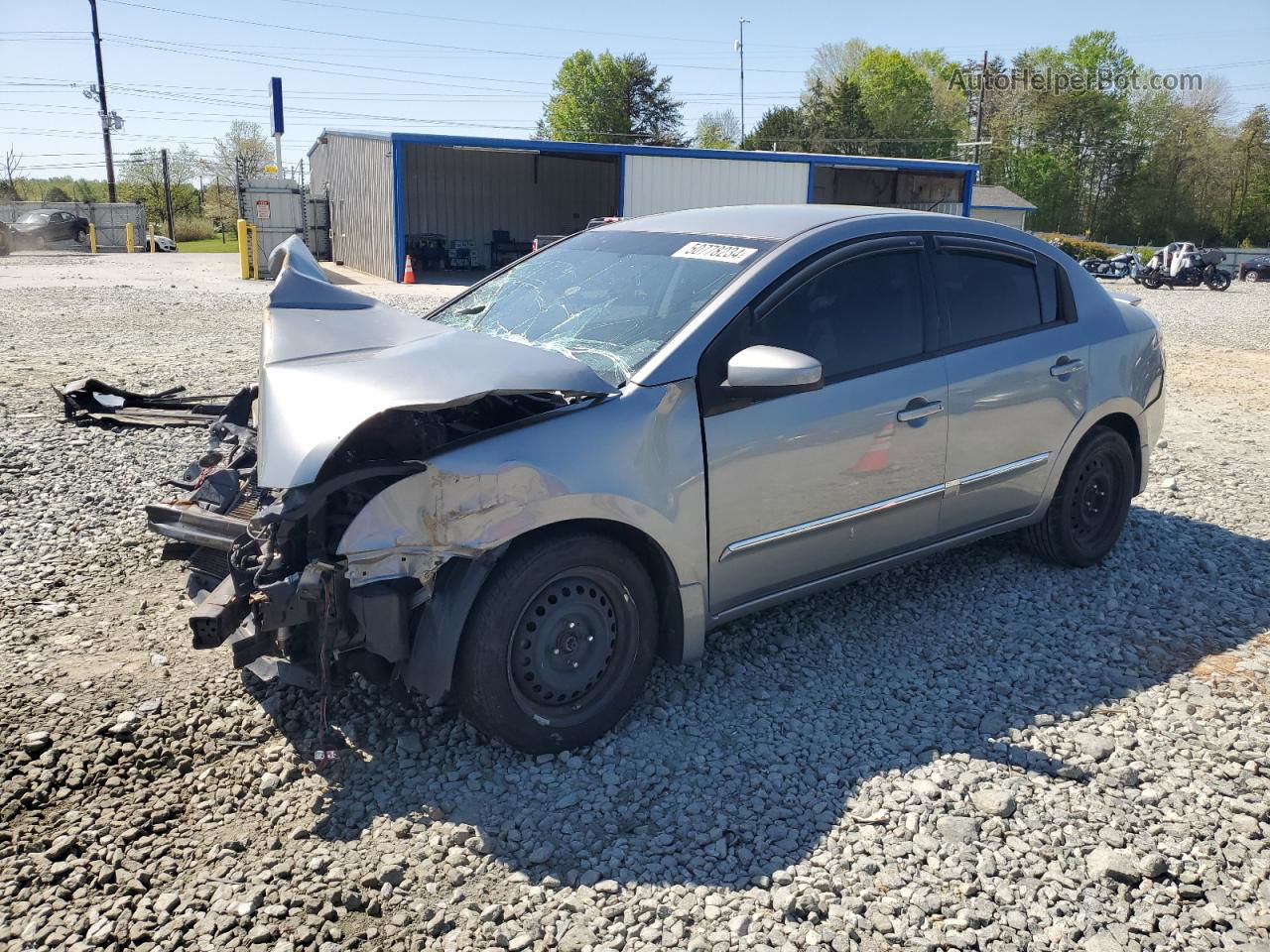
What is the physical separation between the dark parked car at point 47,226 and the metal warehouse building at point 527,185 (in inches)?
345

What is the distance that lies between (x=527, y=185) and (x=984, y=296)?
33660 millimetres

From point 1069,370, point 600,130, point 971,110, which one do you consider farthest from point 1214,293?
point 971,110

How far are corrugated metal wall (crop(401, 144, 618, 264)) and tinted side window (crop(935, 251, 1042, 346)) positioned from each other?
31.3 metres

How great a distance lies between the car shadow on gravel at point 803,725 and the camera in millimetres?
3006

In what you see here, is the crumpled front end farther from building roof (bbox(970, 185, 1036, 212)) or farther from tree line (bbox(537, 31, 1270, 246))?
tree line (bbox(537, 31, 1270, 246))

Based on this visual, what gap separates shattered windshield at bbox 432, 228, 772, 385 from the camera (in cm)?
374

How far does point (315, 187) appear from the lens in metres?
38.8

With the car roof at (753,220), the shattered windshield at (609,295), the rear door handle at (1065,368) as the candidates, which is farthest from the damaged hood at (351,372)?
the rear door handle at (1065,368)

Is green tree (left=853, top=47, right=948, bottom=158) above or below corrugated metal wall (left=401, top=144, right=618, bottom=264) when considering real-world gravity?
above

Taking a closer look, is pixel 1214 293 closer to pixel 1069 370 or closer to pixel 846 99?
pixel 1069 370

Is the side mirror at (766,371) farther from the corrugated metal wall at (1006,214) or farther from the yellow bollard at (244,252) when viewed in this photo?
the corrugated metal wall at (1006,214)

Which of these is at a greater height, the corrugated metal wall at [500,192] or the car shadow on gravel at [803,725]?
the corrugated metal wall at [500,192]

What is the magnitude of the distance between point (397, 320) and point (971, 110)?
95.0 meters

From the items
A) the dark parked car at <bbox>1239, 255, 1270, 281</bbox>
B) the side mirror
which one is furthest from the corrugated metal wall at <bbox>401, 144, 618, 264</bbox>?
the side mirror
